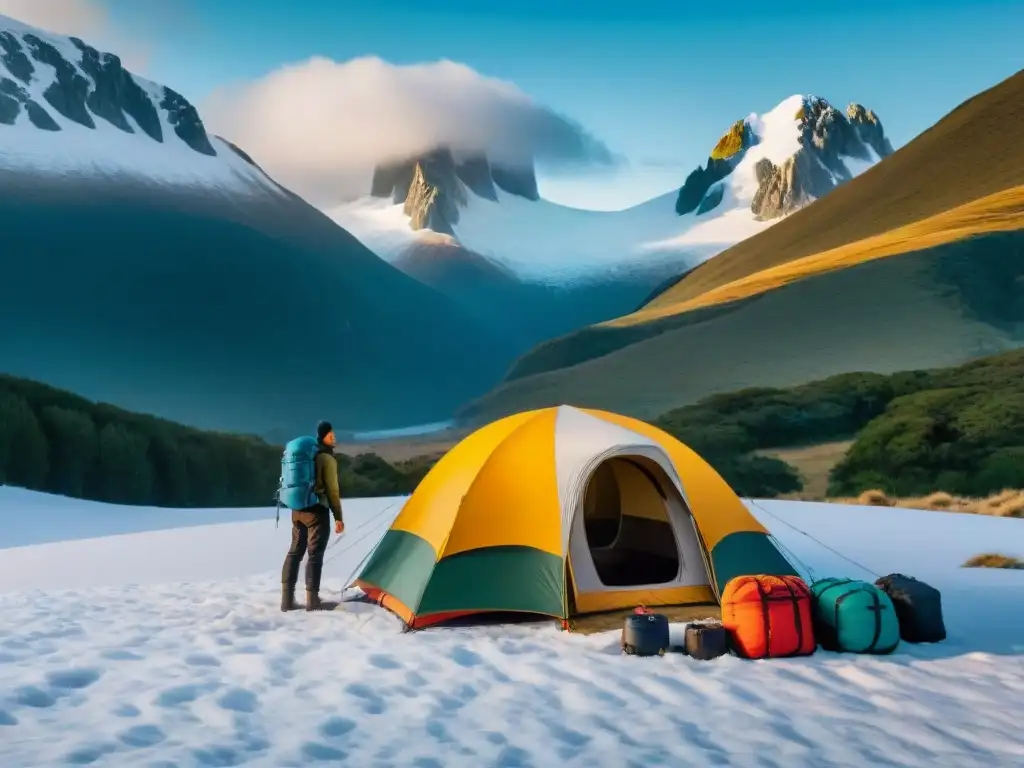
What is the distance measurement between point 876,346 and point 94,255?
Result: 2744 inches

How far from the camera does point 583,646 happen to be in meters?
7.44

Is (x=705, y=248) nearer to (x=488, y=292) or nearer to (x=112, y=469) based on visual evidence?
(x=488, y=292)

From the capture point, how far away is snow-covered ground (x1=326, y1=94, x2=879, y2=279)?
15250cm

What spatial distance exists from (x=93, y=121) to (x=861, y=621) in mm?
124995

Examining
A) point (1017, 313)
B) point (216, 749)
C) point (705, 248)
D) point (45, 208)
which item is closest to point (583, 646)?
point (216, 749)

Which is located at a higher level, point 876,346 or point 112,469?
point 876,346

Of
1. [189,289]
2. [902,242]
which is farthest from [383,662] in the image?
[189,289]

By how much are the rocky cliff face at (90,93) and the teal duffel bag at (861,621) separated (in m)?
116

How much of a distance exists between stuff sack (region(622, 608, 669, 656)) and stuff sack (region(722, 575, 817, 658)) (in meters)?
0.54

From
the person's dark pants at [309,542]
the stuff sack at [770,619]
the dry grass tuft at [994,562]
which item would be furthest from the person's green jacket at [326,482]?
the dry grass tuft at [994,562]

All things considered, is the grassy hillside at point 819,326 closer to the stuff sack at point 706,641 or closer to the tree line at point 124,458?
the tree line at point 124,458

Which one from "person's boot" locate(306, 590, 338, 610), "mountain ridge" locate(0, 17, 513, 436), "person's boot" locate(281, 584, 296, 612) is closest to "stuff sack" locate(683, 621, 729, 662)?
"person's boot" locate(306, 590, 338, 610)

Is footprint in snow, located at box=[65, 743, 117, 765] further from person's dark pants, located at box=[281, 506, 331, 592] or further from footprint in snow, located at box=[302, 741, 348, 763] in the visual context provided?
person's dark pants, located at box=[281, 506, 331, 592]

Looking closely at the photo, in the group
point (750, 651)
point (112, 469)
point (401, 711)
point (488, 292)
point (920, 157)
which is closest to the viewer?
Result: point (401, 711)
